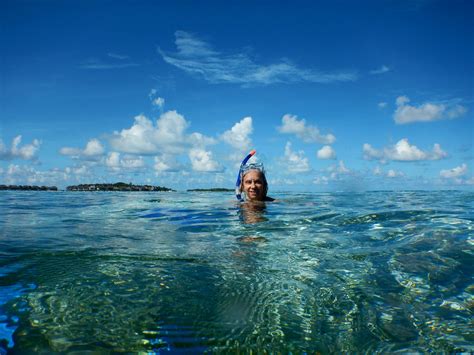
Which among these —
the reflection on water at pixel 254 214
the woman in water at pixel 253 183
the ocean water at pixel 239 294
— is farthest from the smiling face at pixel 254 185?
the ocean water at pixel 239 294

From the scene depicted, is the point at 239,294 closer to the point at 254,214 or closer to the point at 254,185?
the point at 254,214

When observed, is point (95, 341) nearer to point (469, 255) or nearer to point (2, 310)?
point (2, 310)

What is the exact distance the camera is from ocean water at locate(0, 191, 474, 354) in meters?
2.28

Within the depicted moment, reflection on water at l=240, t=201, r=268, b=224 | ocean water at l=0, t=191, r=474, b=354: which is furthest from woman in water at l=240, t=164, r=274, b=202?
ocean water at l=0, t=191, r=474, b=354

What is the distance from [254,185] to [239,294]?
9255 millimetres

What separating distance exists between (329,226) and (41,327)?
603cm

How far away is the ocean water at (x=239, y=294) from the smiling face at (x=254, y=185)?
6.41 meters

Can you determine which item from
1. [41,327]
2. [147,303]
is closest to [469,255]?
[147,303]

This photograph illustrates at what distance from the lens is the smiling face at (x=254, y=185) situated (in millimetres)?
12188

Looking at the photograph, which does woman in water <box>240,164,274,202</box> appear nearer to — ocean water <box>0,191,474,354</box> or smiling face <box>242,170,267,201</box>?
smiling face <box>242,170,267,201</box>

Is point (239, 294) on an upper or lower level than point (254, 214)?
lower

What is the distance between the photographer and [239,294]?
308 cm

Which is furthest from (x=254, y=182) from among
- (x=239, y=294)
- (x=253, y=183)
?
(x=239, y=294)

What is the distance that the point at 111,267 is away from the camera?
3902 mm
